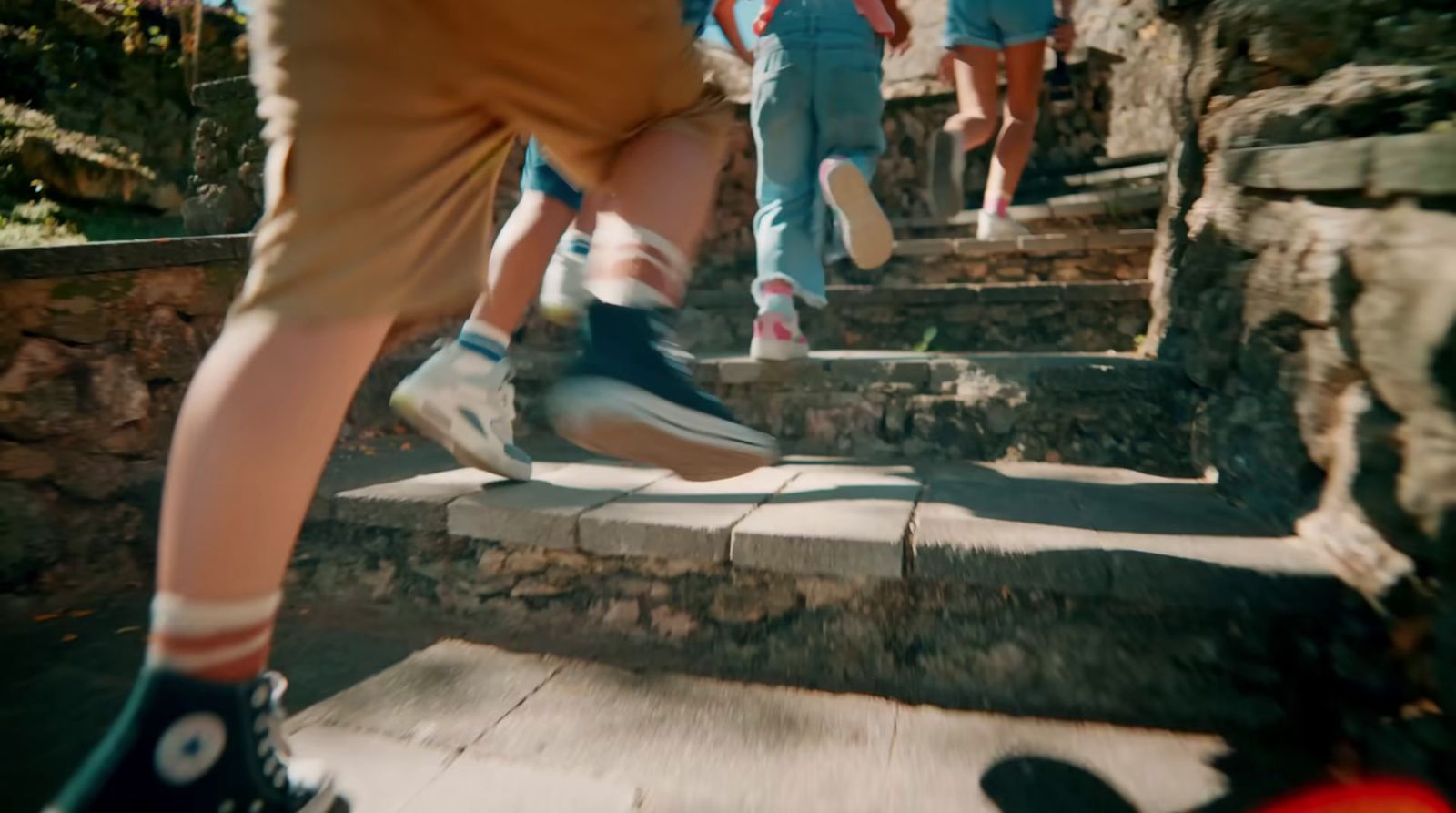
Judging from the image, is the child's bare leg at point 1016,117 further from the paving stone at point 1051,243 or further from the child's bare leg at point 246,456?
the child's bare leg at point 246,456

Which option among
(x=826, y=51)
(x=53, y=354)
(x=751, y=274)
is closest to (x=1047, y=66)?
(x=751, y=274)

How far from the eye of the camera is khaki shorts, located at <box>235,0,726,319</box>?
2.43 ft

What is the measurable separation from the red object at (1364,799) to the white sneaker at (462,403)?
5.18ft

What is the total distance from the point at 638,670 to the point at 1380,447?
1.31m

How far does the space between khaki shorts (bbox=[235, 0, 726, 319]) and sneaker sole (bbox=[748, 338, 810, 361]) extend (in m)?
1.33

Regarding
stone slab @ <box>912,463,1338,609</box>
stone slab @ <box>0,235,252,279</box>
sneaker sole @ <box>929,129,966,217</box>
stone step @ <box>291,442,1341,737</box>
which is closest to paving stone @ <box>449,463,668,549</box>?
stone step @ <box>291,442,1341,737</box>

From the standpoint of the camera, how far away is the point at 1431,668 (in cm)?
90

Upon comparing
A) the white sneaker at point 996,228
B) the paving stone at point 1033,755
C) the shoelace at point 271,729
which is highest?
the white sneaker at point 996,228

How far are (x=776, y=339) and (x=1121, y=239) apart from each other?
196 cm

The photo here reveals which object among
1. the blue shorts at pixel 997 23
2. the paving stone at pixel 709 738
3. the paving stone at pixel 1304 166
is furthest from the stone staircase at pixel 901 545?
the blue shorts at pixel 997 23

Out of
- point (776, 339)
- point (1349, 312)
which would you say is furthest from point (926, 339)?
point (1349, 312)

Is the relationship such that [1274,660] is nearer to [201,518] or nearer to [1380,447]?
[1380,447]

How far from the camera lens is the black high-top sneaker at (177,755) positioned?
68 cm

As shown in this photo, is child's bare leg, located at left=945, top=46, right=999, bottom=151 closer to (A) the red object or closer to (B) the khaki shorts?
(B) the khaki shorts
